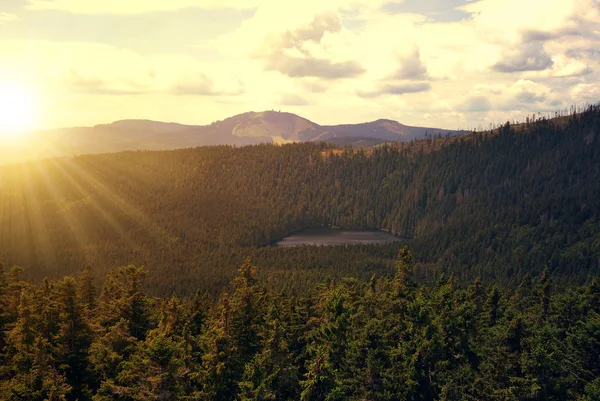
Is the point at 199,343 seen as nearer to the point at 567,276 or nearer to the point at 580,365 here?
the point at 580,365

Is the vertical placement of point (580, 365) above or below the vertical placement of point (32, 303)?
below

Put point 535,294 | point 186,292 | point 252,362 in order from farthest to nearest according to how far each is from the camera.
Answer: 1. point 186,292
2. point 535,294
3. point 252,362

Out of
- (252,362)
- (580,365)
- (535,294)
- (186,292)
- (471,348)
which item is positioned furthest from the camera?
(186,292)

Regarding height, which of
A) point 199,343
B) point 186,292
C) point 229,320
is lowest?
point 186,292

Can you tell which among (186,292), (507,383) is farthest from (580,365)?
(186,292)

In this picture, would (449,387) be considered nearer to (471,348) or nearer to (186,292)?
(471,348)

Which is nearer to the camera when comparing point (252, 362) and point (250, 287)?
point (252, 362)

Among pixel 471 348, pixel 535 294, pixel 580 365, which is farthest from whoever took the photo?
pixel 535 294

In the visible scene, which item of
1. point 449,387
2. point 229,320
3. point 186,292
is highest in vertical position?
point 229,320

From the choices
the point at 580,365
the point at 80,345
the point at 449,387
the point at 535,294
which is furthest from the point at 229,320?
the point at 535,294
